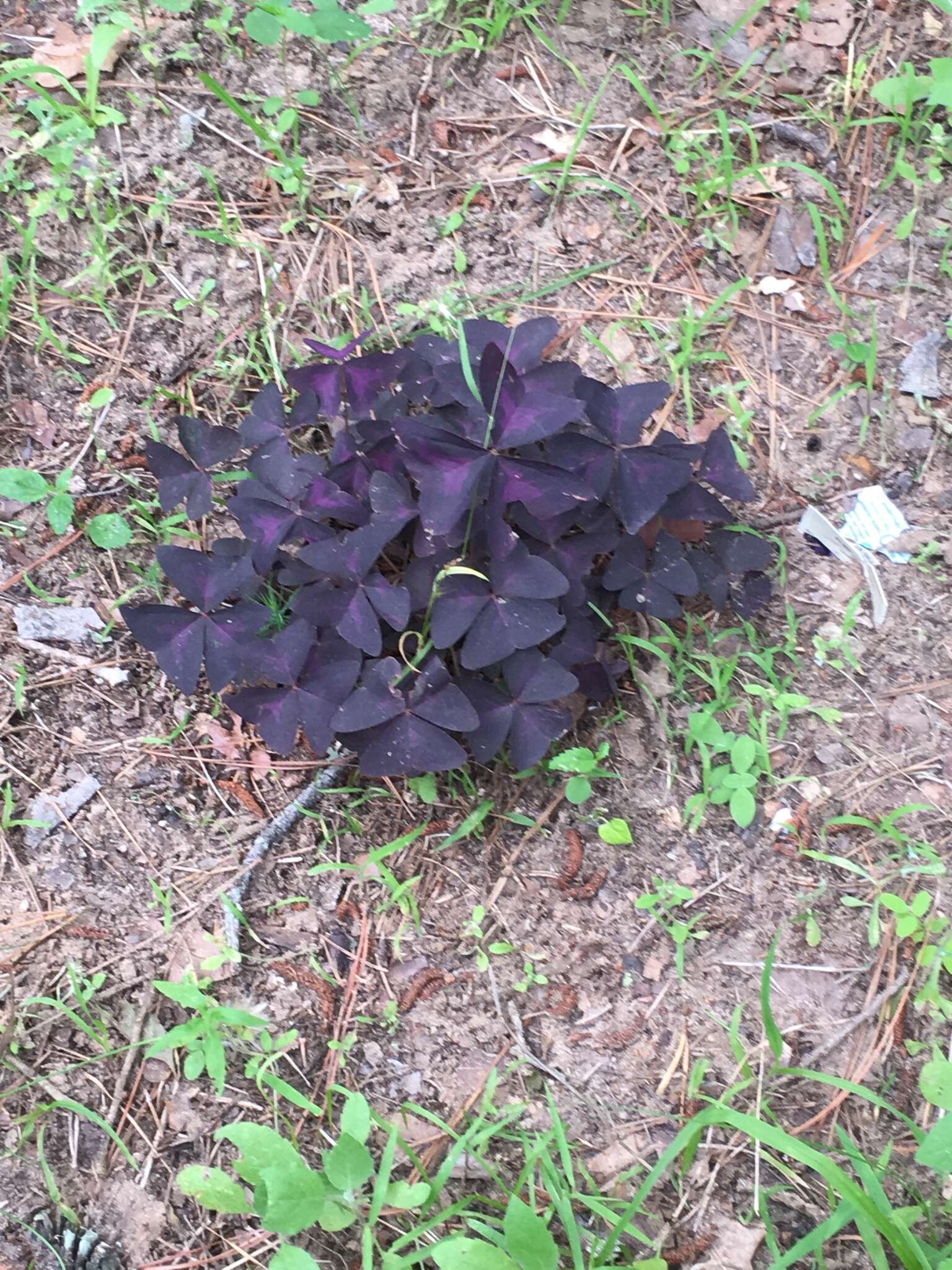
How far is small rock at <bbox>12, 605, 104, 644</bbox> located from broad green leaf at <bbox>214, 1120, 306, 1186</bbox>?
106 cm

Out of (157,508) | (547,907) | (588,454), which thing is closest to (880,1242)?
(547,907)

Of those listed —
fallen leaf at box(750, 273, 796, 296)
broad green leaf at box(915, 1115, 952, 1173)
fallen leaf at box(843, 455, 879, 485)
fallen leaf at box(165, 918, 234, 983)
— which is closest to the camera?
broad green leaf at box(915, 1115, 952, 1173)

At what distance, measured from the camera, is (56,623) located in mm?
1975

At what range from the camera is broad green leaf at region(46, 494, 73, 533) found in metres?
2.03

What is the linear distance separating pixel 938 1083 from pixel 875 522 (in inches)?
46.2

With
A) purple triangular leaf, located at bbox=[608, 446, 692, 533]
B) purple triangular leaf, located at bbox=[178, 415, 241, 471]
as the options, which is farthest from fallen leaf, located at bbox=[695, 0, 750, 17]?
purple triangular leaf, located at bbox=[178, 415, 241, 471]

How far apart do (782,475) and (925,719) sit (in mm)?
647

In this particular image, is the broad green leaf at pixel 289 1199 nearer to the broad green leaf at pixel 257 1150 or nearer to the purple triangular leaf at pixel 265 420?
the broad green leaf at pixel 257 1150

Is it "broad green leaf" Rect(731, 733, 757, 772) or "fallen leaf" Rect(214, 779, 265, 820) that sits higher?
"broad green leaf" Rect(731, 733, 757, 772)

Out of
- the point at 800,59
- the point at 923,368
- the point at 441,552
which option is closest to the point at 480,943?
the point at 441,552

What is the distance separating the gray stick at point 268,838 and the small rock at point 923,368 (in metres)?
1.61

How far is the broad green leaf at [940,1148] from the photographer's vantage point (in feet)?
4.29

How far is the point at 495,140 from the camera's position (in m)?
2.38

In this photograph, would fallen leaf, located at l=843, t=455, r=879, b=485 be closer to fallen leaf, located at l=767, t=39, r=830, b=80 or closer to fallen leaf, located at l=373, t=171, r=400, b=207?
fallen leaf, located at l=767, t=39, r=830, b=80
